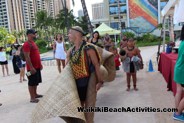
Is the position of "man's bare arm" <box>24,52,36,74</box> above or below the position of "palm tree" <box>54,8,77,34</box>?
below

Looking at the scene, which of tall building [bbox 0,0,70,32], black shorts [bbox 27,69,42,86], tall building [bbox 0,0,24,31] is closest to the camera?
black shorts [bbox 27,69,42,86]

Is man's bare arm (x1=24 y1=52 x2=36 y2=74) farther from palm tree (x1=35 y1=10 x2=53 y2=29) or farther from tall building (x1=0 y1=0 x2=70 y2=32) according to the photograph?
tall building (x1=0 y1=0 x2=70 y2=32)

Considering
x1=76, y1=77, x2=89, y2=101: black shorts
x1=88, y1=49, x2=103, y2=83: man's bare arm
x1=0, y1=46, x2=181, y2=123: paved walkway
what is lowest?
x1=0, y1=46, x2=181, y2=123: paved walkway

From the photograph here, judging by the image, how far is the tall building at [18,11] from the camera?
8960 centimetres

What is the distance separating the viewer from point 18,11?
94.1 m

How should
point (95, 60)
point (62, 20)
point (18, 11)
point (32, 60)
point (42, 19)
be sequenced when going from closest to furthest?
point (95, 60), point (32, 60), point (62, 20), point (42, 19), point (18, 11)

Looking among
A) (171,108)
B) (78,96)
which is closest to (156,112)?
(171,108)

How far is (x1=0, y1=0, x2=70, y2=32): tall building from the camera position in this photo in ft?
294

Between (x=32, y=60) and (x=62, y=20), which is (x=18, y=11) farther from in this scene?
(x=32, y=60)

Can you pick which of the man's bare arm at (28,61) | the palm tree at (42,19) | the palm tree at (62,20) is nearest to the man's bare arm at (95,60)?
the man's bare arm at (28,61)

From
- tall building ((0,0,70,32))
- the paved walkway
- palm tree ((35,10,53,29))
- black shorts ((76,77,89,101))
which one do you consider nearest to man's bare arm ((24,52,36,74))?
the paved walkway

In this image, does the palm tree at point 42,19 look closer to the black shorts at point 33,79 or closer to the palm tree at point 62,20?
the palm tree at point 62,20

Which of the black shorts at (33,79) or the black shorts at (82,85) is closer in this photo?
the black shorts at (82,85)

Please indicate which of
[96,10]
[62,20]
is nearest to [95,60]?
[62,20]
